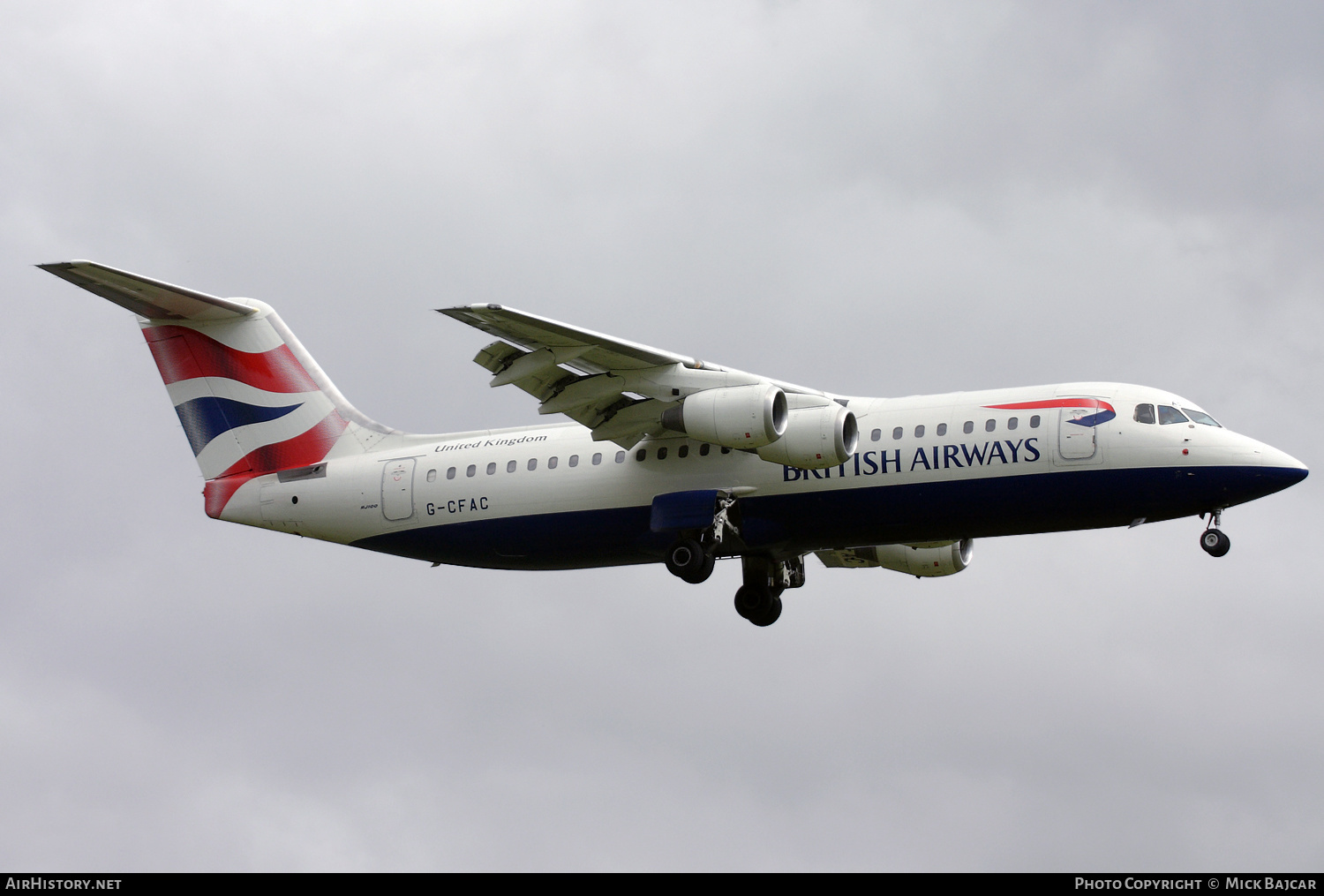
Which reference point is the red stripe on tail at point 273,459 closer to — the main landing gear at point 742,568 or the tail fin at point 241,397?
the tail fin at point 241,397

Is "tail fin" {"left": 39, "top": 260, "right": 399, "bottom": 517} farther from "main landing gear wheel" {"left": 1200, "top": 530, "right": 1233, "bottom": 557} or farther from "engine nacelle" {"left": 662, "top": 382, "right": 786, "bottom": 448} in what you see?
"main landing gear wheel" {"left": 1200, "top": 530, "right": 1233, "bottom": 557}

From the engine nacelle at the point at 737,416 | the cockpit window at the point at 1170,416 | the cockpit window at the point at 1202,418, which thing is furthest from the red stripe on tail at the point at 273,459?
the cockpit window at the point at 1202,418

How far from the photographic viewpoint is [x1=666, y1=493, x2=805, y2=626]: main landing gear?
21.8 meters

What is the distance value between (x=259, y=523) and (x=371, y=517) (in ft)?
6.14

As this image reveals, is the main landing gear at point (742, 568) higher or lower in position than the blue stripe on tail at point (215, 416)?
lower

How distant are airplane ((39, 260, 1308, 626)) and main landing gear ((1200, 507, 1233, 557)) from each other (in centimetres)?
3

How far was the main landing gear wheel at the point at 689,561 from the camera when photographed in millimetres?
21781

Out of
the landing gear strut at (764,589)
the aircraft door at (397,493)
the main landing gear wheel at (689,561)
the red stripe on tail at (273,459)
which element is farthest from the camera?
the red stripe on tail at (273,459)

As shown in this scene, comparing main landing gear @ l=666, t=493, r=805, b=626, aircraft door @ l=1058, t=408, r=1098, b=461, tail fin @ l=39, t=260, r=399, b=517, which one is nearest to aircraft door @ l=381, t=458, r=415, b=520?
tail fin @ l=39, t=260, r=399, b=517

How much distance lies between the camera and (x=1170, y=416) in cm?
2072

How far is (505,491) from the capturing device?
77.1 ft

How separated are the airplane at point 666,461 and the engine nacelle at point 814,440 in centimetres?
2
